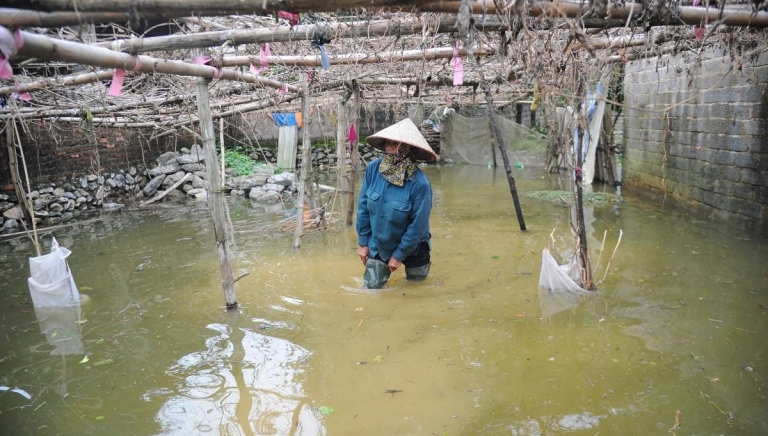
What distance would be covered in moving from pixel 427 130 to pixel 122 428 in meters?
15.8

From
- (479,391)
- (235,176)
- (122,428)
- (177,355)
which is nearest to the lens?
(122,428)

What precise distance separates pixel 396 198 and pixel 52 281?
11.4ft

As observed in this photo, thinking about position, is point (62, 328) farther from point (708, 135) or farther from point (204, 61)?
point (708, 135)

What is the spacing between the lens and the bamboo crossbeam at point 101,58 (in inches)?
93.4

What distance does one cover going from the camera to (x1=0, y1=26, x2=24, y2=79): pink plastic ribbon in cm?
212

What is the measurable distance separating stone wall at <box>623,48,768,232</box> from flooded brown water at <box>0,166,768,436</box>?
608 mm

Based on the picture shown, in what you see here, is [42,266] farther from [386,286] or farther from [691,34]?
[691,34]

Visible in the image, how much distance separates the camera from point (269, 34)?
12.0 ft

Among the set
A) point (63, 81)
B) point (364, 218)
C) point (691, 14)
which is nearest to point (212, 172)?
point (63, 81)

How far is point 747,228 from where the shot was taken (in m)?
6.74

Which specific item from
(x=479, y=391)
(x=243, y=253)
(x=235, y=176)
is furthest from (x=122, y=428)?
(x=235, y=176)

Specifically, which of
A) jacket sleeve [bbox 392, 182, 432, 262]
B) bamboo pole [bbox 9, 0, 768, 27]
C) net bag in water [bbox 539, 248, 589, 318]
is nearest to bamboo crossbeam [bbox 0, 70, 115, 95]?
bamboo pole [bbox 9, 0, 768, 27]

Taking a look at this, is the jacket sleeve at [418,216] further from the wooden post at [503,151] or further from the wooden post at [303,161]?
the wooden post at [503,151]

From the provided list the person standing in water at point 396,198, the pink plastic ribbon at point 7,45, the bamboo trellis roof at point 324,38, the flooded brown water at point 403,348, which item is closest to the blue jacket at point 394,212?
the person standing in water at point 396,198
